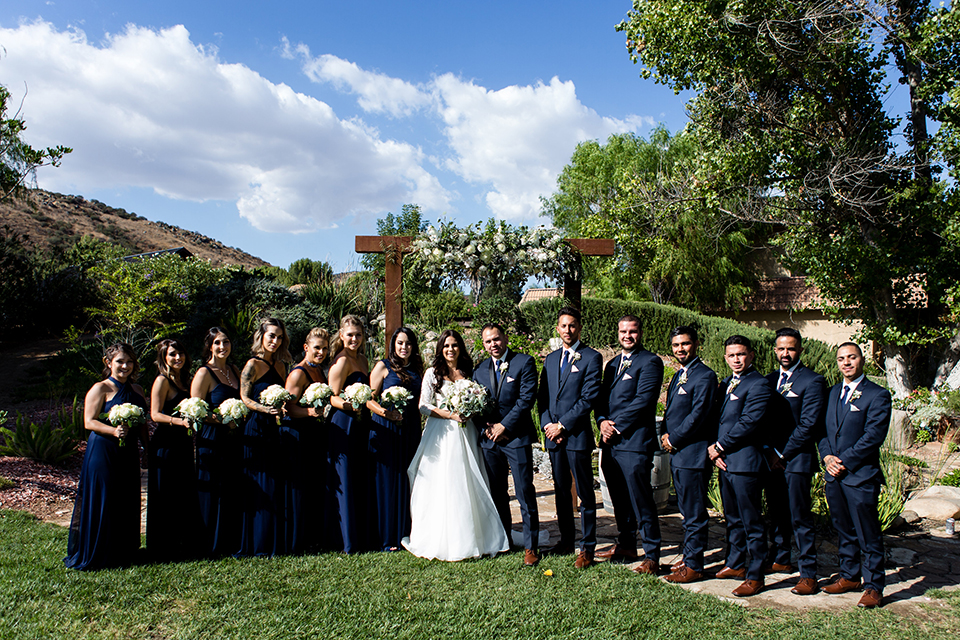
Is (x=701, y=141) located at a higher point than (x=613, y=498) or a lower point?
higher

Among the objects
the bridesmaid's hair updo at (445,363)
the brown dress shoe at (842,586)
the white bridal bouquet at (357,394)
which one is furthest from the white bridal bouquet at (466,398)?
the brown dress shoe at (842,586)

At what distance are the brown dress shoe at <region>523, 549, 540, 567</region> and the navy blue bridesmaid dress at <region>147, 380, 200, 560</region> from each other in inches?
102

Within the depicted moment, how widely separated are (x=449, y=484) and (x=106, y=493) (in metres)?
2.54

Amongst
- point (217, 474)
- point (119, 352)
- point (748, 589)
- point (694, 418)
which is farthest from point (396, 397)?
point (748, 589)

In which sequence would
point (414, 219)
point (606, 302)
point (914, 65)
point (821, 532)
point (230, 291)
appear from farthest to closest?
point (414, 219) < point (606, 302) < point (230, 291) < point (914, 65) < point (821, 532)

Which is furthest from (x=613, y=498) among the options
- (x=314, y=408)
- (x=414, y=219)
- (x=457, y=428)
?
(x=414, y=219)

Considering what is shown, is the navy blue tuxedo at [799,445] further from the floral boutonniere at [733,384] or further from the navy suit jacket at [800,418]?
the floral boutonniere at [733,384]

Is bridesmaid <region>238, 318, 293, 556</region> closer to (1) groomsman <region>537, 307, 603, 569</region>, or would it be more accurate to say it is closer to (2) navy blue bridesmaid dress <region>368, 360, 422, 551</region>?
(2) navy blue bridesmaid dress <region>368, 360, 422, 551</region>

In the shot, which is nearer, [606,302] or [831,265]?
[831,265]

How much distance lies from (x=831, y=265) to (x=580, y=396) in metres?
10.2

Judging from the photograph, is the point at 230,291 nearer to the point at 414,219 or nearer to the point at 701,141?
the point at 701,141

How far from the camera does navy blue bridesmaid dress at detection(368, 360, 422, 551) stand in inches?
198

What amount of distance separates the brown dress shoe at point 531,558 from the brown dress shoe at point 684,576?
3.18 feet

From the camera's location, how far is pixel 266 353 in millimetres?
5203
